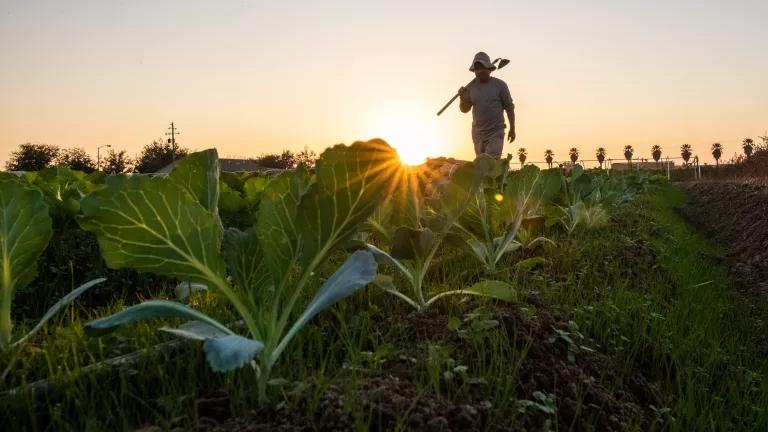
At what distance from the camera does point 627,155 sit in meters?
110

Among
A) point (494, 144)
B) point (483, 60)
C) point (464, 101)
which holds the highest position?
point (483, 60)

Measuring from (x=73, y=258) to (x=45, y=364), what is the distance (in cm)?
229

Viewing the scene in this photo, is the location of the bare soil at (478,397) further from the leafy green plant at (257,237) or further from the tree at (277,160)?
the tree at (277,160)

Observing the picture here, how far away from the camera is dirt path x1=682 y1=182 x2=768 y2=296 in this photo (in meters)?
5.77

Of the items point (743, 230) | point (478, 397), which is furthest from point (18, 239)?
point (743, 230)

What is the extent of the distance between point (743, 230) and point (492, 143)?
3.57 m

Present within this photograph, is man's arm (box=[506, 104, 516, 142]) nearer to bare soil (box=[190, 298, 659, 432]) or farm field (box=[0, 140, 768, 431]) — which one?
farm field (box=[0, 140, 768, 431])

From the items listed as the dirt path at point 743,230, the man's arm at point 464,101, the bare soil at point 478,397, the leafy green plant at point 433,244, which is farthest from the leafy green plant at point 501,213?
the man's arm at point 464,101

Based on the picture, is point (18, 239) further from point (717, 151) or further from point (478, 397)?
point (717, 151)

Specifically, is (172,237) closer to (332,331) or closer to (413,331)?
(332,331)

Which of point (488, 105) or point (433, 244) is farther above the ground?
point (488, 105)

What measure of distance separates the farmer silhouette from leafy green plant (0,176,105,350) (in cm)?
754

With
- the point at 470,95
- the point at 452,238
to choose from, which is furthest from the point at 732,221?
the point at 452,238

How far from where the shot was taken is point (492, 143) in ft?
29.7
